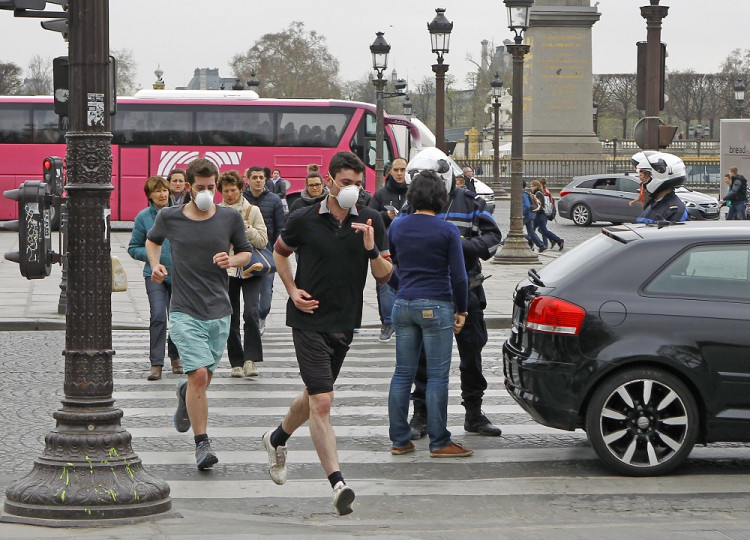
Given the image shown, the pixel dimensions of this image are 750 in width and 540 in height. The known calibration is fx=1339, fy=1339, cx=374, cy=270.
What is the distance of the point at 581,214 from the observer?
39750 millimetres

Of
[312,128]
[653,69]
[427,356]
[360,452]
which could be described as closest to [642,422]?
[427,356]

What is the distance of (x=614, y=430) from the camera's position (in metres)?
7.62

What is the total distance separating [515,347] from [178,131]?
95.1 feet

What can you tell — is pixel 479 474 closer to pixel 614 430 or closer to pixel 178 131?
pixel 614 430

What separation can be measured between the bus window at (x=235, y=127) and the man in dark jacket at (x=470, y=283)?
27.9m

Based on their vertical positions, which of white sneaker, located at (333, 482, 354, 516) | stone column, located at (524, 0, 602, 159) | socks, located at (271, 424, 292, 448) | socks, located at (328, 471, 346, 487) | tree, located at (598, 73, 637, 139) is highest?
tree, located at (598, 73, 637, 139)

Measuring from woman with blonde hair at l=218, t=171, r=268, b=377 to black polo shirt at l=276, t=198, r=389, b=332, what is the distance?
422 cm

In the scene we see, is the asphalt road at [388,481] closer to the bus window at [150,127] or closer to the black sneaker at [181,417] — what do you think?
the black sneaker at [181,417]

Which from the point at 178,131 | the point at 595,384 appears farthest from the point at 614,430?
the point at 178,131

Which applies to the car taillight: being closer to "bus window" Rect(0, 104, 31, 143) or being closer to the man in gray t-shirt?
the man in gray t-shirt

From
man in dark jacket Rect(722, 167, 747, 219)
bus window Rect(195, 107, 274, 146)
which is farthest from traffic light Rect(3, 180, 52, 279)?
bus window Rect(195, 107, 274, 146)

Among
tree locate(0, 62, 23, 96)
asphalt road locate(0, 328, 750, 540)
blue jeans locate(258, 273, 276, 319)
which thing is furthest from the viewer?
tree locate(0, 62, 23, 96)

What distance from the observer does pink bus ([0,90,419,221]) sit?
1403 inches

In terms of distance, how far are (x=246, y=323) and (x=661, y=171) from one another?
3.62 metres
